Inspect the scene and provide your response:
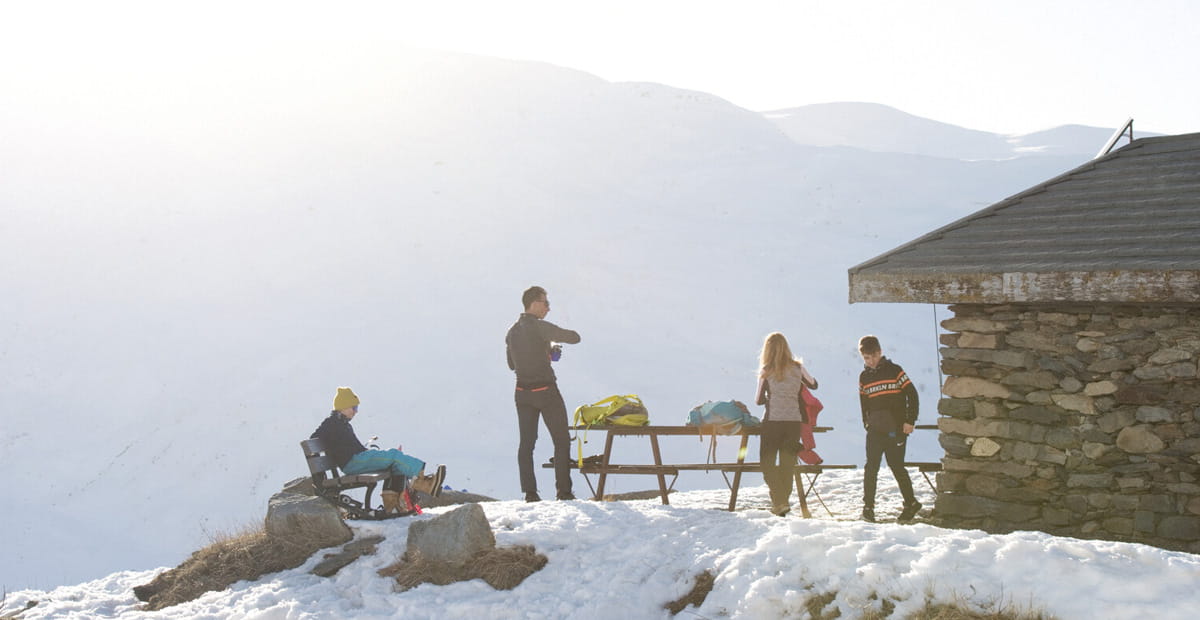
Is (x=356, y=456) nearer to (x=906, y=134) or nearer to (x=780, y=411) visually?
(x=780, y=411)

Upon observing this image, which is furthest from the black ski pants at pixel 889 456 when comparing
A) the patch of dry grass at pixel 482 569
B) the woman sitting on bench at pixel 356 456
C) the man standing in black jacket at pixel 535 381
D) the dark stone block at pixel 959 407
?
the woman sitting on bench at pixel 356 456

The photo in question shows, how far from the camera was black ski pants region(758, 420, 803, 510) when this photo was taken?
882cm

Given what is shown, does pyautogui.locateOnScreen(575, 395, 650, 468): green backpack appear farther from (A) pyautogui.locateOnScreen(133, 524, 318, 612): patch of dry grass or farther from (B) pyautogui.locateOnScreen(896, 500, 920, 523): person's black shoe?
(A) pyautogui.locateOnScreen(133, 524, 318, 612): patch of dry grass

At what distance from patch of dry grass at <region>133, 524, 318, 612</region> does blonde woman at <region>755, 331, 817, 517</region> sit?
4084mm

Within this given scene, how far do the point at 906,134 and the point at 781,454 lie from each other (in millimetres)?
82920

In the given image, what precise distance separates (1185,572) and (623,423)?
5.23 m

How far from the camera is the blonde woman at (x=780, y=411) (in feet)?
28.9

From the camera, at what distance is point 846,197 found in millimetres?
40531

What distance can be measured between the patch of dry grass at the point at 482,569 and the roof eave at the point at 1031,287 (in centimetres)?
372

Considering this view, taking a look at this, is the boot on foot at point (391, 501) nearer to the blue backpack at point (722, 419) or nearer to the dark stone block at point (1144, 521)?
the blue backpack at point (722, 419)

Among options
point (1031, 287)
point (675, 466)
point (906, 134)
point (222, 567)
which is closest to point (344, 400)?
point (222, 567)

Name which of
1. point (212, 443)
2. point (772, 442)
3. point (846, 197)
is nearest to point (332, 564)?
point (772, 442)

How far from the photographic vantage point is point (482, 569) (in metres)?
7.49

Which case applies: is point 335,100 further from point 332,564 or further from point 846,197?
point 332,564
